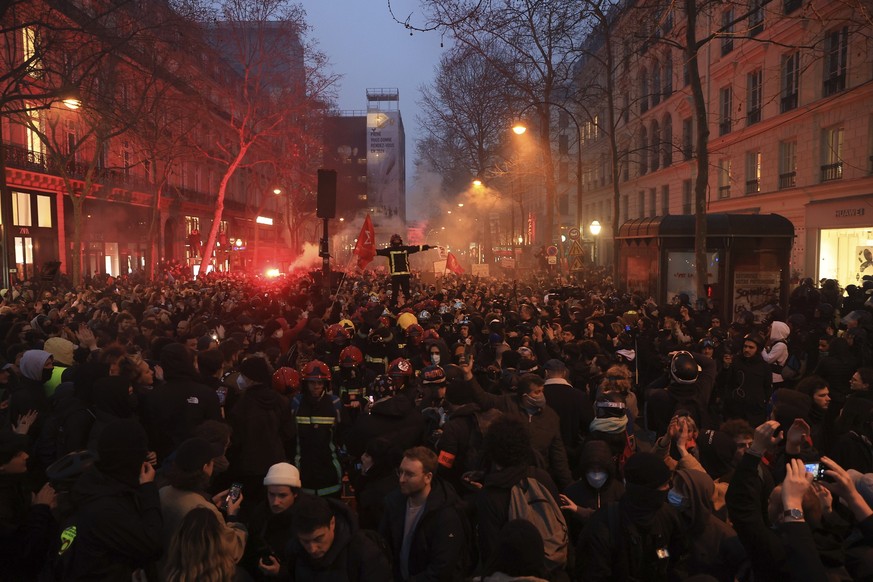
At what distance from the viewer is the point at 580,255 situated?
76.7 feet

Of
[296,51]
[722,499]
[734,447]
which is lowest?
[722,499]

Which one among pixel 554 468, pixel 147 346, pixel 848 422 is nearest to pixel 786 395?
pixel 848 422

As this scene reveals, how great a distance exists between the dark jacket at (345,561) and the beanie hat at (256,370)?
2145 mm

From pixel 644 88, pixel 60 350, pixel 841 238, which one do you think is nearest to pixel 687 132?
pixel 644 88

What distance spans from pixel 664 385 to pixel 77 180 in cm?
3212

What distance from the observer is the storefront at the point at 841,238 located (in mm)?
20016

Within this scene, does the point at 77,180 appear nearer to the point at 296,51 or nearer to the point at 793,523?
the point at 296,51

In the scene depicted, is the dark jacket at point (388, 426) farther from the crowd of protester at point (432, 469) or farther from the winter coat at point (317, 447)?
the winter coat at point (317, 447)

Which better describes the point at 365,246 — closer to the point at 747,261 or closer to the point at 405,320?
the point at 405,320

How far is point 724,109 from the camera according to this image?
97.3 feet

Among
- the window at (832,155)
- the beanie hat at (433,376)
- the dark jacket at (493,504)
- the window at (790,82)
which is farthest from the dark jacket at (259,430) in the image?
the window at (790,82)

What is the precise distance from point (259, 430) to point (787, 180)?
24.6 metres

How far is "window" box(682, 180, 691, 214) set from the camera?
34.2 m

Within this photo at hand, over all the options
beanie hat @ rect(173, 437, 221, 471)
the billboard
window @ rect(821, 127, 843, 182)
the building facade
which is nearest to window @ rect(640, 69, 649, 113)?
the building facade
